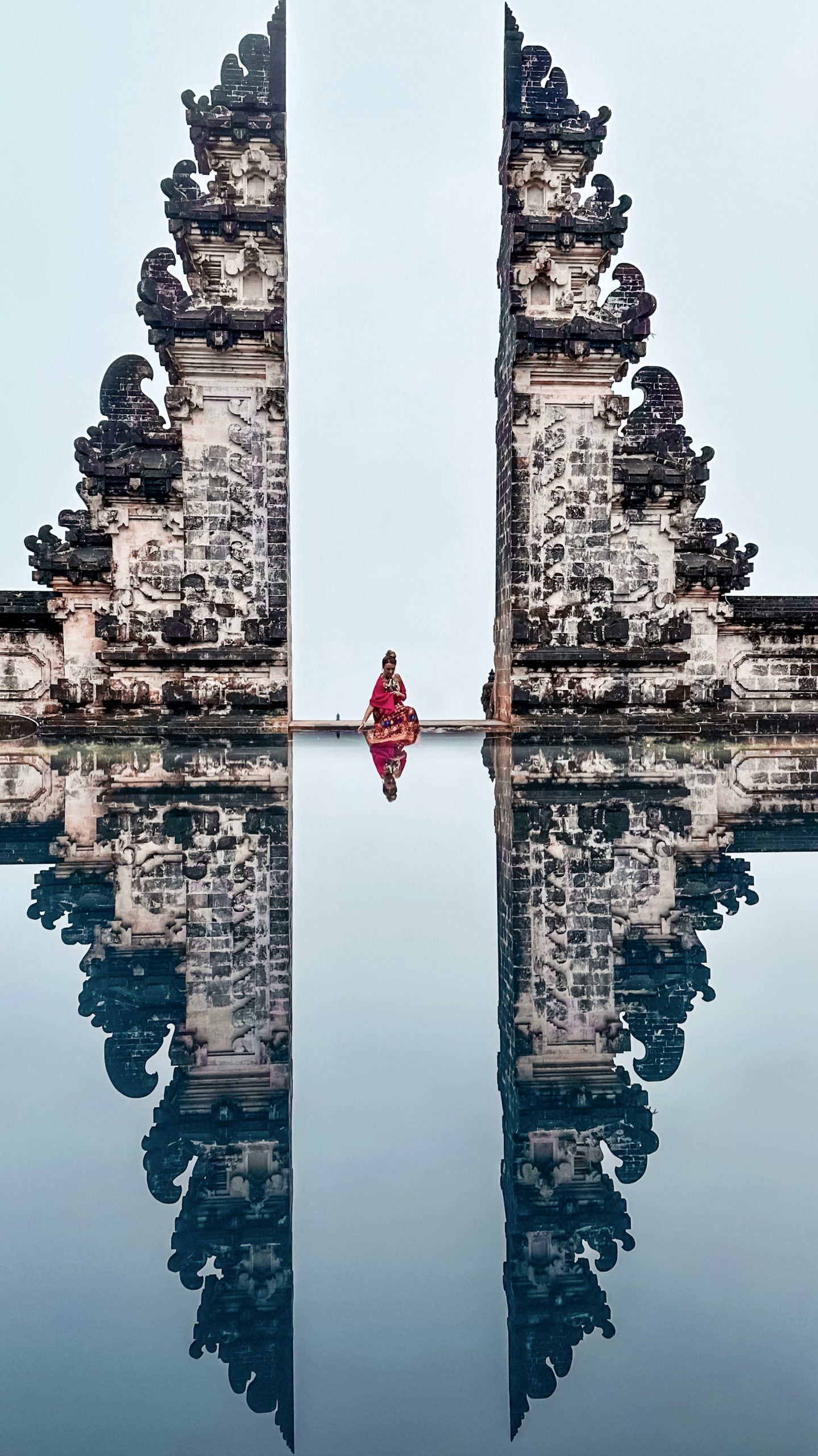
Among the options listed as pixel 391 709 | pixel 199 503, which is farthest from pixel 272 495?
pixel 391 709

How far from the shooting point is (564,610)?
1260 cm

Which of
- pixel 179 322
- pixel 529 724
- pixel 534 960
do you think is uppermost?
pixel 179 322

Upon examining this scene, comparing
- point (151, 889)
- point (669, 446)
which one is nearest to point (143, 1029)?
point (151, 889)

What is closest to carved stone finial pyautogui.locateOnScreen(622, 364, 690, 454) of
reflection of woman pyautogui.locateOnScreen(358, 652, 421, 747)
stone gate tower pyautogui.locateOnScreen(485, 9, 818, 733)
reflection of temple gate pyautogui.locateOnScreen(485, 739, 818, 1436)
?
stone gate tower pyautogui.locateOnScreen(485, 9, 818, 733)

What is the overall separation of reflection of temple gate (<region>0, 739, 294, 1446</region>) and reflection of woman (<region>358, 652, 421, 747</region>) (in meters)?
6.35

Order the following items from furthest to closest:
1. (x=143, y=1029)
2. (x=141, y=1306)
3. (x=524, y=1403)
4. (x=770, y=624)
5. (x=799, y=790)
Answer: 1. (x=770, y=624)
2. (x=799, y=790)
3. (x=143, y=1029)
4. (x=141, y=1306)
5. (x=524, y=1403)

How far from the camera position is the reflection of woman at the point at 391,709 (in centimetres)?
1240

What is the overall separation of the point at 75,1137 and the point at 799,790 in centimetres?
605

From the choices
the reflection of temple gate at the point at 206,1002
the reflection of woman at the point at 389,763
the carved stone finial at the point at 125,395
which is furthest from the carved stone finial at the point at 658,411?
the reflection of temple gate at the point at 206,1002

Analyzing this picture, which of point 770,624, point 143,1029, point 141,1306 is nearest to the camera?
point 141,1306

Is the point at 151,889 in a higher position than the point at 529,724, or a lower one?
lower

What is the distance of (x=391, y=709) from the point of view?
1249 cm

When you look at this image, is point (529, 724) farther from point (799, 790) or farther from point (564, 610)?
point (799, 790)

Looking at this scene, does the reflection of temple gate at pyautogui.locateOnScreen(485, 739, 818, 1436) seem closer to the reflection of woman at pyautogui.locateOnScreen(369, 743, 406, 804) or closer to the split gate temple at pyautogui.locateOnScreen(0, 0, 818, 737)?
the reflection of woman at pyautogui.locateOnScreen(369, 743, 406, 804)
